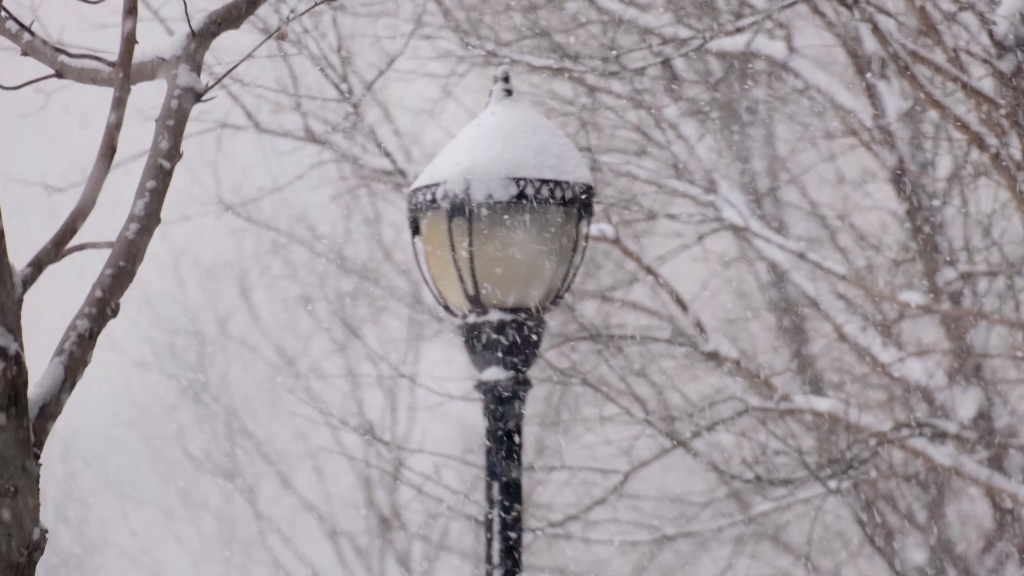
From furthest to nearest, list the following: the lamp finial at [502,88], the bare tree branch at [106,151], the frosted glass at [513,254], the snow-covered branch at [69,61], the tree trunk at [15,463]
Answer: the snow-covered branch at [69,61] < the lamp finial at [502,88] < the bare tree branch at [106,151] < the frosted glass at [513,254] < the tree trunk at [15,463]

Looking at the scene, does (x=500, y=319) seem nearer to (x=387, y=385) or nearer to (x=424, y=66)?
(x=424, y=66)

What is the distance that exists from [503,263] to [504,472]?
0.64m

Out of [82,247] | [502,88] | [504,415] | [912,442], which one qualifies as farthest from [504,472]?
[912,442]

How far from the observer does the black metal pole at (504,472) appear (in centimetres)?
313

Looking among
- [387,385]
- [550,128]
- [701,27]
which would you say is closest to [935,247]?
[701,27]

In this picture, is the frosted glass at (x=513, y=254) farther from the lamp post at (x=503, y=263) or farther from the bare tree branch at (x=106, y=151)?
the bare tree branch at (x=106, y=151)

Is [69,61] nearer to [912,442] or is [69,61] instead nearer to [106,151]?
[106,151]

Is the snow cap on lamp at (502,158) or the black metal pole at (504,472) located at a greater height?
the snow cap on lamp at (502,158)

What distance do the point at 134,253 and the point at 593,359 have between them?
19.1 feet

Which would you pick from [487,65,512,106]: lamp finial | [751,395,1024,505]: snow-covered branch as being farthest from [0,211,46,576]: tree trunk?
[751,395,1024,505]: snow-covered branch

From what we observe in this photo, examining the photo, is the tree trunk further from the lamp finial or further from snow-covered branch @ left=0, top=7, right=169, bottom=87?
the lamp finial

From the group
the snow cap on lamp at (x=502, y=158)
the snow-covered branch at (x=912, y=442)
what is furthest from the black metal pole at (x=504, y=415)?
the snow-covered branch at (x=912, y=442)

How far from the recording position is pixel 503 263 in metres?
3.11

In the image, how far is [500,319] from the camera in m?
3.14
